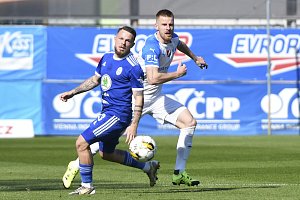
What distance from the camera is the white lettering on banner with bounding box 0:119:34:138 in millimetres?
33844

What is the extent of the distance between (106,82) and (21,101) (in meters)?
21.8

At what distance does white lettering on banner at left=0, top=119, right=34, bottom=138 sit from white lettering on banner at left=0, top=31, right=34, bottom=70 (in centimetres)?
193

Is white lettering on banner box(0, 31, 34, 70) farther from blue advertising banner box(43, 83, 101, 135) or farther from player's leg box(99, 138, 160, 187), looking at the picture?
player's leg box(99, 138, 160, 187)

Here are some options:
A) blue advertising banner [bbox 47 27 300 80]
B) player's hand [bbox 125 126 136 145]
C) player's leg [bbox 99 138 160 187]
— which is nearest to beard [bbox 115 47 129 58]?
player's hand [bbox 125 126 136 145]

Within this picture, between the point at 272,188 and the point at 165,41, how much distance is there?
252 centimetres

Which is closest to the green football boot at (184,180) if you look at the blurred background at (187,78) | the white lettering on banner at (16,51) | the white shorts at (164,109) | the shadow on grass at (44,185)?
the shadow on grass at (44,185)

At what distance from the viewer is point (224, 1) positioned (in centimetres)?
3988

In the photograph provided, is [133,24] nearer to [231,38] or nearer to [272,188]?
[231,38]

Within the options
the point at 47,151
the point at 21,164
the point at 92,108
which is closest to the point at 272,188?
the point at 21,164

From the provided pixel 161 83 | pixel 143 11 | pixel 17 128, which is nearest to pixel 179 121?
pixel 161 83

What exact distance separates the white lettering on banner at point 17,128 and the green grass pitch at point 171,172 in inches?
118

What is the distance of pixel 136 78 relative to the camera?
12883mm

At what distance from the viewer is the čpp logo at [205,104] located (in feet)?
115

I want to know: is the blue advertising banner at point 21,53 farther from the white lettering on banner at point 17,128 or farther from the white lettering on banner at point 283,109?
the white lettering on banner at point 283,109
